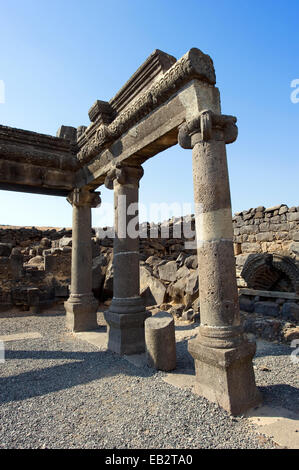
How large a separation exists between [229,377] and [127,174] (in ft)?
11.9

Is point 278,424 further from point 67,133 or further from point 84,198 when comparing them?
point 67,133

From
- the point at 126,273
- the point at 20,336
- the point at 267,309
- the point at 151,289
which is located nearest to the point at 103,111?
the point at 126,273

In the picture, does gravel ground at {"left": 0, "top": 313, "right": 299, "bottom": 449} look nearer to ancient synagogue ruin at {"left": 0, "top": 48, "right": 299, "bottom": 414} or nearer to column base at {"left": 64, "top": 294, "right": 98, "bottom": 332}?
ancient synagogue ruin at {"left": 0, "top": 48, "right": 299, "bottom": 414}

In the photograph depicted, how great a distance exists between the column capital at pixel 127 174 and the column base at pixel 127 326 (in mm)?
2106

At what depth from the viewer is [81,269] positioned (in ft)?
22.3

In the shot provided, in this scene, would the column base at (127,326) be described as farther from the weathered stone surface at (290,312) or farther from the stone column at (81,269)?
the weathered stone surface at (290,312)

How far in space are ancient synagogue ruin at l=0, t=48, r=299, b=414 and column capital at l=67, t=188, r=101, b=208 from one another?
0.08 ft

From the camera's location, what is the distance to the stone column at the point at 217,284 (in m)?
2.87

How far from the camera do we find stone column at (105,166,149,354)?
4.81 metres

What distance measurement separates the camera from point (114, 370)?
4.06 meters

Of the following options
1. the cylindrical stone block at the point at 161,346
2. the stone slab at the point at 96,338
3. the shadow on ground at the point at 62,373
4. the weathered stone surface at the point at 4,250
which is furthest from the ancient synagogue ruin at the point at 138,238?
the weathered stone surface at the point at 4,250

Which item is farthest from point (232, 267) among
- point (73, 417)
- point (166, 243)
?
point (166, 243)

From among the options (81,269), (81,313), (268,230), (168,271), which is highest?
(268,230)
